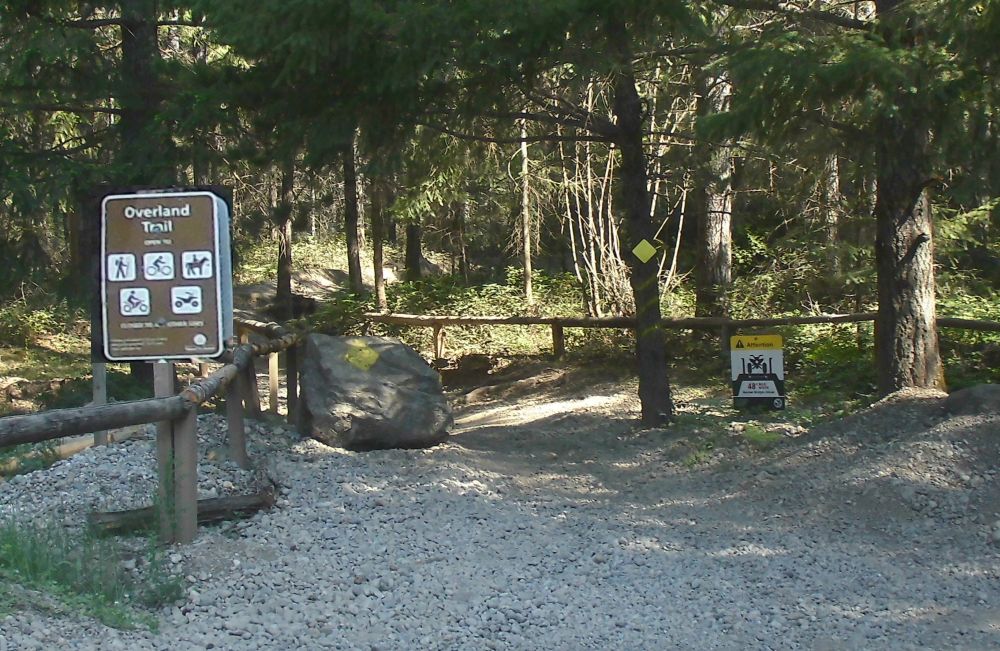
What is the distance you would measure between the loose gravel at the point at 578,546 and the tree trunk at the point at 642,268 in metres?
1.66

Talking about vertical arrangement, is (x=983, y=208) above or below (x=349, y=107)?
below

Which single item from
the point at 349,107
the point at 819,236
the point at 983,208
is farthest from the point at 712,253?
the point at 349,107

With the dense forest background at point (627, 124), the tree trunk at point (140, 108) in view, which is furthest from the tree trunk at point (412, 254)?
the tree trunk at point (140, 108)

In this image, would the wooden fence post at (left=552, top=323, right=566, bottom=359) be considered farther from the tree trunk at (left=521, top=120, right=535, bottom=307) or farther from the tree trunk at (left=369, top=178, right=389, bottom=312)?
the tree trunk at (left=369, top=178, right=389, bottom=312)

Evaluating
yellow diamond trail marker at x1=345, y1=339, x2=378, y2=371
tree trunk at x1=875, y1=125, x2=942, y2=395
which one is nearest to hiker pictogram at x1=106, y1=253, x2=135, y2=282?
yellow diamond trail marker at x1=345, y1=339, x2=378, y2=371

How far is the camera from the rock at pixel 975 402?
26.8 ft

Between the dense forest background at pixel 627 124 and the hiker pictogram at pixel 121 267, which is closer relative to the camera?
the hiker pictogram at pixel 121 267

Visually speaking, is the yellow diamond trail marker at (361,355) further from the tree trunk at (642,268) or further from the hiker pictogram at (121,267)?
the hiker pictogram at (121,267)

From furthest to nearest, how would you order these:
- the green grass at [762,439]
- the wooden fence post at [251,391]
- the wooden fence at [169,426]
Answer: the green grass at [762,439] → the wooden fence post at [251,391] → the wooden fence at [169,426]

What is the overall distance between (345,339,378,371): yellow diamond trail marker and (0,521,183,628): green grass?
165 inches

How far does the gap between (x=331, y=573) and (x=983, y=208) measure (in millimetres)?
10488

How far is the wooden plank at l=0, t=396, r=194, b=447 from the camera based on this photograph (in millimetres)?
4492

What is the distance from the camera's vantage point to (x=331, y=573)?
19.2 ft

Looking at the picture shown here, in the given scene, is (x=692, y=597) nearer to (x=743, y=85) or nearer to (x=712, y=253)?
(x=743, y=85)
